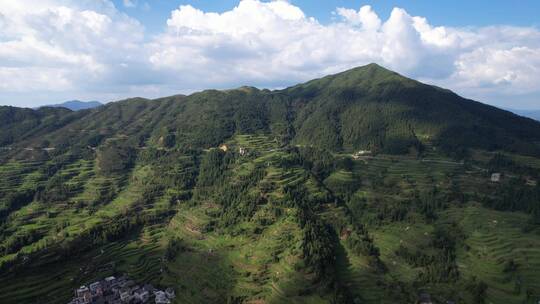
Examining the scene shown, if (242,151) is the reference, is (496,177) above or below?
below

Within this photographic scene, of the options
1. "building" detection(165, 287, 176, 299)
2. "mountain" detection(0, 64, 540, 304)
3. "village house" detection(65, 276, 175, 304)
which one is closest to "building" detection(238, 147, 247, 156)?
A: "mountain" detection(0, 64, 540, 304)

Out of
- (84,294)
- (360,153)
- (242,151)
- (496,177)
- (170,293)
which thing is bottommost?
(170,293)

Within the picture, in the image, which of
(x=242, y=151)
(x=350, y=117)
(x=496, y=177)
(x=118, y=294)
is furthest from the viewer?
(x=350, y=117)

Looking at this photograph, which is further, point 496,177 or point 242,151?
point 242,151

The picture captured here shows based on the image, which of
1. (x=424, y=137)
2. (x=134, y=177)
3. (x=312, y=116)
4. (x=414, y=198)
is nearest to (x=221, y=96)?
(x=312, y=116)

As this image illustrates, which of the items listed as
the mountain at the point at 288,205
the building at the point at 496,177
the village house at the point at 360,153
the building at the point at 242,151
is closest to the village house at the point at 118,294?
Result: the mountain at the point at 288,205

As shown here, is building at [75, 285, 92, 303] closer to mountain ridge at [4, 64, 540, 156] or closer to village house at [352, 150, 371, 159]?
mountain ridge at [4, 64, 540, 156]

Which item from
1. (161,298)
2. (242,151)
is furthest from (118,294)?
(242,151)

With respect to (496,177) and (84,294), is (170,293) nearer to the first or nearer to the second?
(84,294)
